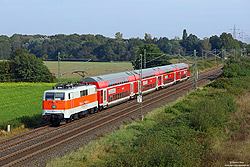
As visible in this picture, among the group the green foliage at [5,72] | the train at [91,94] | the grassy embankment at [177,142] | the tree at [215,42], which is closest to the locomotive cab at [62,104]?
the train at [91,94]

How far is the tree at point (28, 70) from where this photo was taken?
85.2 m

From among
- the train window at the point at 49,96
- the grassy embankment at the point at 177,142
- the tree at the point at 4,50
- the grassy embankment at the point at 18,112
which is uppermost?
the tree at the point at 4,50

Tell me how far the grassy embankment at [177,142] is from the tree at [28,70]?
189 feet

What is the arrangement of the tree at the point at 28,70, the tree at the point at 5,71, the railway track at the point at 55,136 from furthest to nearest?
the tree at the point at 28,70 → the tree at the point at 5,71 → the railway track at the point at 55,136

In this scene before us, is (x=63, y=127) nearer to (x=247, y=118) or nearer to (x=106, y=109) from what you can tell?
(x=106, y=109)

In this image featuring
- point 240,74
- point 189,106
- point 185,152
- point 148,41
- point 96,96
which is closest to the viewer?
point 185,152

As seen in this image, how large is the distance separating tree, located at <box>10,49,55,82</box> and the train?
1707 inches

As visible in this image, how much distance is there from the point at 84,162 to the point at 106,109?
64.0ft

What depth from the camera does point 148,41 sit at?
19738 centimetres

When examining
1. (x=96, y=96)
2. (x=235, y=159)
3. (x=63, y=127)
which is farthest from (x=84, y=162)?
(x=96, y=96)

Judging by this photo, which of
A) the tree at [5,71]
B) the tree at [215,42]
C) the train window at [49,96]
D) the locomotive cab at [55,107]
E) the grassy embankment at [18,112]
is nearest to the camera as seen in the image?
the locomotive cab at [55,107]

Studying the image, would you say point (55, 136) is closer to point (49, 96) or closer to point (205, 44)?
point (49, 96)

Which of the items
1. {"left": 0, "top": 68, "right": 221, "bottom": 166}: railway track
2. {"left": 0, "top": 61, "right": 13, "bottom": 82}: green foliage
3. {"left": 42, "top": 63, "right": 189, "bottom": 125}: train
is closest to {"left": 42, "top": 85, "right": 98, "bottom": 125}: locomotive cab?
{"left": 42, "top": 63, "right": 189, "bottom": 125}: train

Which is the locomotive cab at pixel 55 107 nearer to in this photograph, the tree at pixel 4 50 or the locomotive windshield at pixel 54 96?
the locomotive windshield at pixel 54 96
